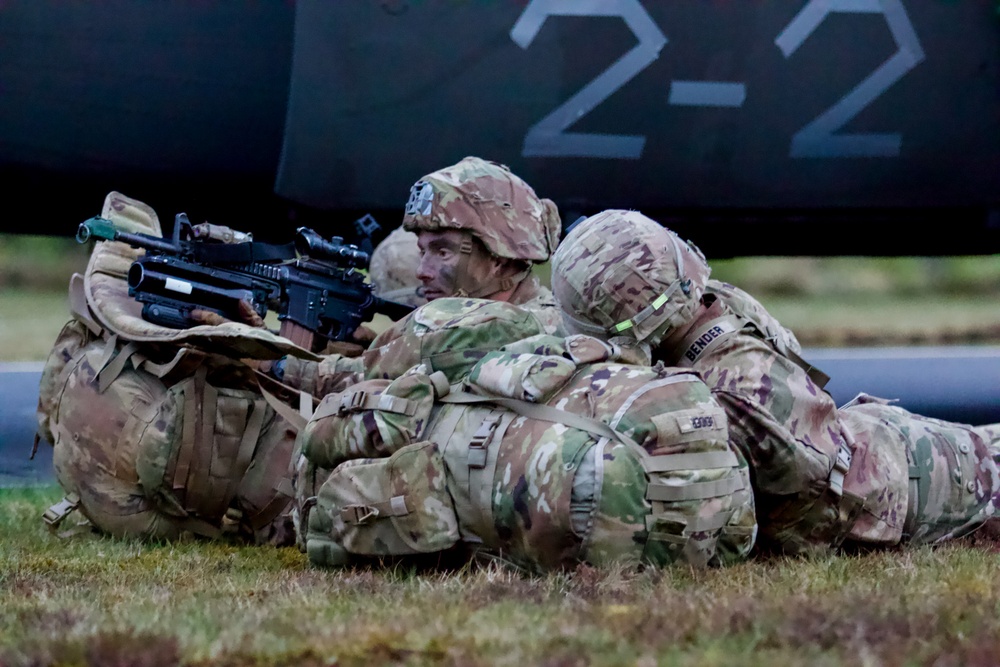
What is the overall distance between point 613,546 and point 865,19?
3.97 m

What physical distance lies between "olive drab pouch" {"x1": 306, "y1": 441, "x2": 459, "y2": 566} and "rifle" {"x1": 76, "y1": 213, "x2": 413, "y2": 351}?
1.44 metres

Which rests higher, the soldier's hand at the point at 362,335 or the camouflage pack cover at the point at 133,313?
the camouflage pack cover at the point at 133,313

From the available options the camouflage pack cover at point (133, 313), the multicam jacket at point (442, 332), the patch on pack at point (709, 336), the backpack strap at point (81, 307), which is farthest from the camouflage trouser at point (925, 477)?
the backpack strap at point (81, 307)

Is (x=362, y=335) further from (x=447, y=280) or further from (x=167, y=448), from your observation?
(x=167, y=448)

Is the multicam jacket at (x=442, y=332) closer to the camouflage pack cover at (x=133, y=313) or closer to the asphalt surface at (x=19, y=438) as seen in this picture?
the camouflage pack cover at (x=133, y=313)

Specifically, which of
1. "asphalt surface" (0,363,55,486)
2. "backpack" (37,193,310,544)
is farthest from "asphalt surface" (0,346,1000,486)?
"backpack" (37,193,310,544)

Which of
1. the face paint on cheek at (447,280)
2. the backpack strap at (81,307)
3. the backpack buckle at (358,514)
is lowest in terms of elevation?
the backpack buckle at (358,514)

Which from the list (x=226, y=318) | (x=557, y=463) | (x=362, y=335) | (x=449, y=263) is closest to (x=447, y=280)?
(x=449, y=263)

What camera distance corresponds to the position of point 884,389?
761cm

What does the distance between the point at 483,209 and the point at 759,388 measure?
1.64 m

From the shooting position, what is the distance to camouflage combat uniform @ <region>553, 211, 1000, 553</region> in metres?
4.43

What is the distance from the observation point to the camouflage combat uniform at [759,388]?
4430 mm

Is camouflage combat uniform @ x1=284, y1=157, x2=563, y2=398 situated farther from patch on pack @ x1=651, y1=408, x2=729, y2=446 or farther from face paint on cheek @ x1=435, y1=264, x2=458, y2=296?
patch on pack @ x1=651, y1=408, x2=729, y2=446

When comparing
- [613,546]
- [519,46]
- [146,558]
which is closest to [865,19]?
[519,46]
